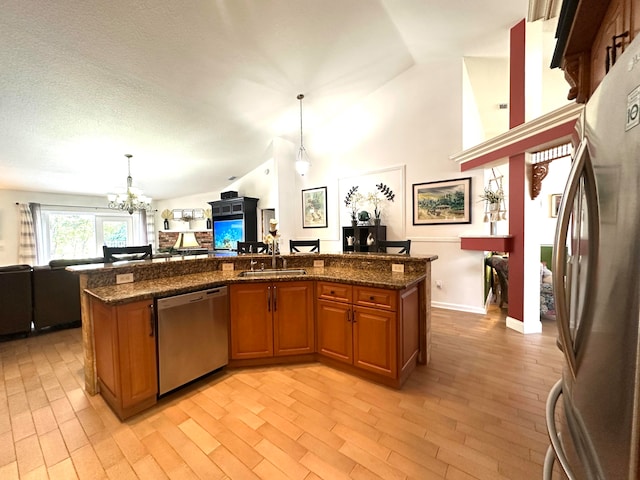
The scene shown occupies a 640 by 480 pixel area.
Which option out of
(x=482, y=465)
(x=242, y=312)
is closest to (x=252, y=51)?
(x=242, y=312)

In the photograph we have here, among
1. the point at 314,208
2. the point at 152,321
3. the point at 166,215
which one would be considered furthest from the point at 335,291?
the point at 166,215

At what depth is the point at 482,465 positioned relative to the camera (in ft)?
4.70

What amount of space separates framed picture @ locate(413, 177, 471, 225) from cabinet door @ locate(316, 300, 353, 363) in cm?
288

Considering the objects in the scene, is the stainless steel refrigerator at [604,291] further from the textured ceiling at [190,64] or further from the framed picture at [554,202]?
the framed picture at [554,202]

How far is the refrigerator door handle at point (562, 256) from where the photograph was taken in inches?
25.8

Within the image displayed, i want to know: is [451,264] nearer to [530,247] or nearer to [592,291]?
[530,247]

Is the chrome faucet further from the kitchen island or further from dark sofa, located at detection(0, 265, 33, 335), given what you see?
dark sofa, located at detection(0, 265, 33, 335)

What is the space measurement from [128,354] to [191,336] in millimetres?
427

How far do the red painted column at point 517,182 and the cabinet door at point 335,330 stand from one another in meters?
2.56

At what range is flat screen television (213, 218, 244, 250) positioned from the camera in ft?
22.0

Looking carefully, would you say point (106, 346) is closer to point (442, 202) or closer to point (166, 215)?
point (442, 202)

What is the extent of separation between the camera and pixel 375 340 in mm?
2160

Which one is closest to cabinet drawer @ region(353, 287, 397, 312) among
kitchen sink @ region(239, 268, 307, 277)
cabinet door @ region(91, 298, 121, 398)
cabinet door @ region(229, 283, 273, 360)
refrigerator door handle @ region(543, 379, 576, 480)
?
kitchen sink @ region(239, 268, 307, 277)

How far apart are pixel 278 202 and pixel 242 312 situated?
11.9 feet
